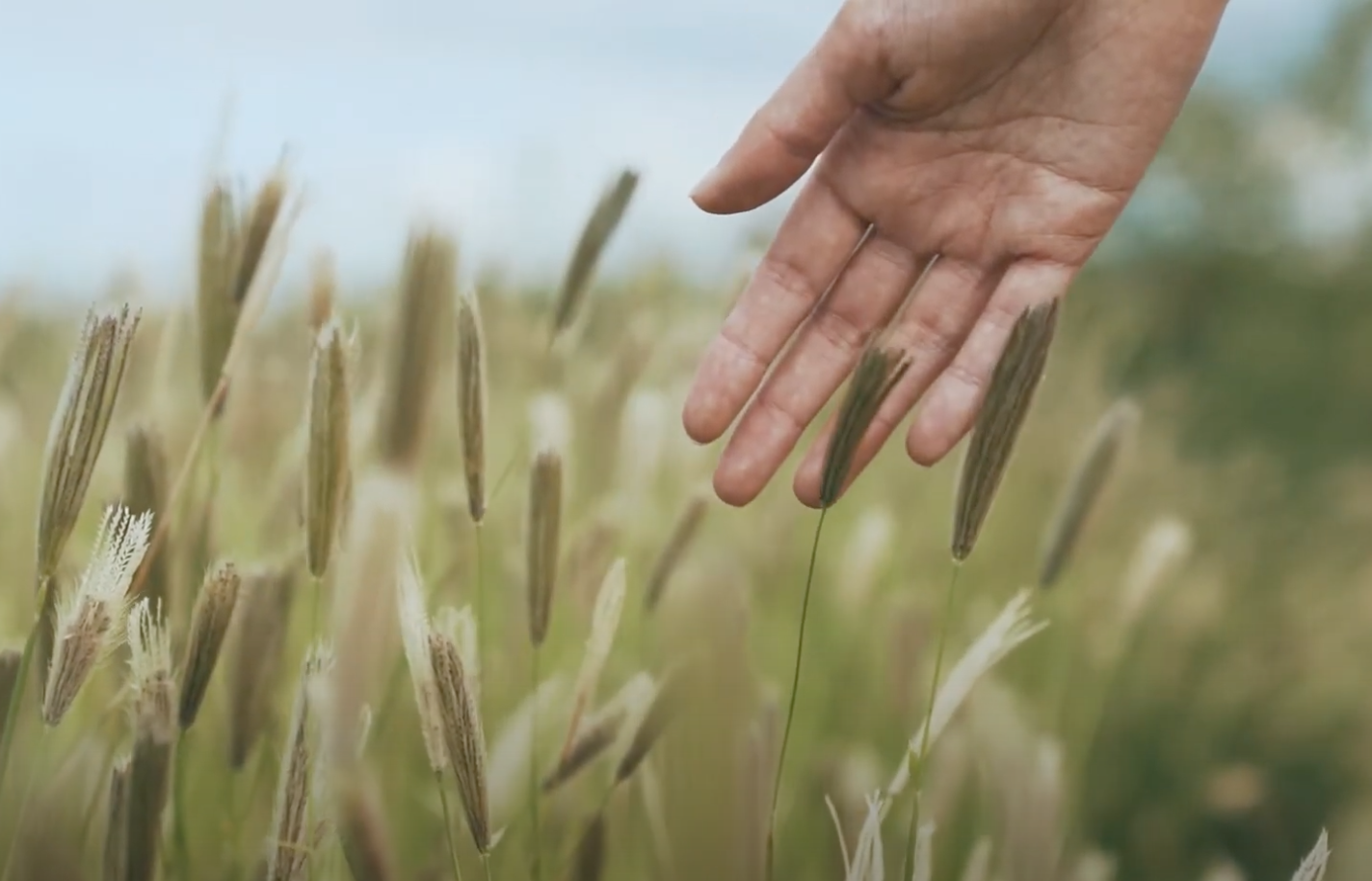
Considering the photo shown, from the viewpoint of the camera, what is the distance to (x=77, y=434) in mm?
383

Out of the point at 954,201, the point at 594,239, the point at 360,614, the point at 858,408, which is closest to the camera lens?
the point at 360,614

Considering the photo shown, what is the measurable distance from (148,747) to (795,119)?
43cm

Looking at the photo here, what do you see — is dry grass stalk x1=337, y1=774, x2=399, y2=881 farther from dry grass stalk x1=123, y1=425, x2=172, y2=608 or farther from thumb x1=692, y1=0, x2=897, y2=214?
thumb x1=692, y1=0, x2=897, y2=214

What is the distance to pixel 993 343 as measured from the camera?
2.19ft

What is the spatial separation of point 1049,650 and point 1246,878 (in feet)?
0.64

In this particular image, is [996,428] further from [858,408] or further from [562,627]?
[562,627]

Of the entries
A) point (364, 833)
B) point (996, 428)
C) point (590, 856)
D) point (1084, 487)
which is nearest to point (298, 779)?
point (364, 833)

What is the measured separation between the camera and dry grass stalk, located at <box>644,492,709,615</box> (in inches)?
23.1

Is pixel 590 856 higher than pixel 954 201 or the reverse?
the reverse

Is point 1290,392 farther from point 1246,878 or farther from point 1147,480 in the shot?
point 1246,878

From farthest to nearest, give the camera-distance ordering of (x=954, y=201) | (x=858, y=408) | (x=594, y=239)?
(x=954, y=201) < (x=594, y=239) < (x=858, y=408)

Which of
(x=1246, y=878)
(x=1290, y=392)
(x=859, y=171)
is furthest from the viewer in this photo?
(x=1290, y=392)

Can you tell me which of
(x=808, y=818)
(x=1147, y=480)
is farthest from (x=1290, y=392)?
(x=808, y=818)

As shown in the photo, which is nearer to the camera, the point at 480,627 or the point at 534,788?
the point at 534,788
